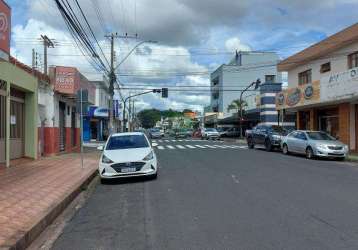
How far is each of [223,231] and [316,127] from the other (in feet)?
93.3

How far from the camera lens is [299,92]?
112 ft

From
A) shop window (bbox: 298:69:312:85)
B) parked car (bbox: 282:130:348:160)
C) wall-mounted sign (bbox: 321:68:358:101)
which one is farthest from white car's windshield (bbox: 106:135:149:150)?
shop window (bbox: 298:69:312:85)

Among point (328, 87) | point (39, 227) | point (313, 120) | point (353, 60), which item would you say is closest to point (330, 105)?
point (313, 120)

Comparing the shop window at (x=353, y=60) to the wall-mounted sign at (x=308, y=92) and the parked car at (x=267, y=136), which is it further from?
the parked car at (x=267, y=136)

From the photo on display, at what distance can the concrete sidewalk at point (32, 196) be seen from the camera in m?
7.02

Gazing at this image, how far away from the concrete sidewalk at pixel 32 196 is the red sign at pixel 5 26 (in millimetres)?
3499

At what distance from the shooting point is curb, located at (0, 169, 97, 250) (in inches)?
249

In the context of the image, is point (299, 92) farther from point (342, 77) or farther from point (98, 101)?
point (98, 101)

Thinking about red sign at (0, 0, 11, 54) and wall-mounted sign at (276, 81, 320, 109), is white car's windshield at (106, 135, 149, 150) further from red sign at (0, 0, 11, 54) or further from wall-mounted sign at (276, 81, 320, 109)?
wall-mounted sign at (276, 81, 320, 109)

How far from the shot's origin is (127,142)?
1570 centimetres

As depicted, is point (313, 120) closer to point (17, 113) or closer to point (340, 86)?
point (340, 86)

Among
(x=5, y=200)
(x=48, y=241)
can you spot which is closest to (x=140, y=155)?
(x=5, y=200)

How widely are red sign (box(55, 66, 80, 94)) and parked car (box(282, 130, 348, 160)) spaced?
1261cm

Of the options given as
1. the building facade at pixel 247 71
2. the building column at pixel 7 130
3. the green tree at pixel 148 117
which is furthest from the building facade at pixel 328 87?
the green tree at pixel 148 117
